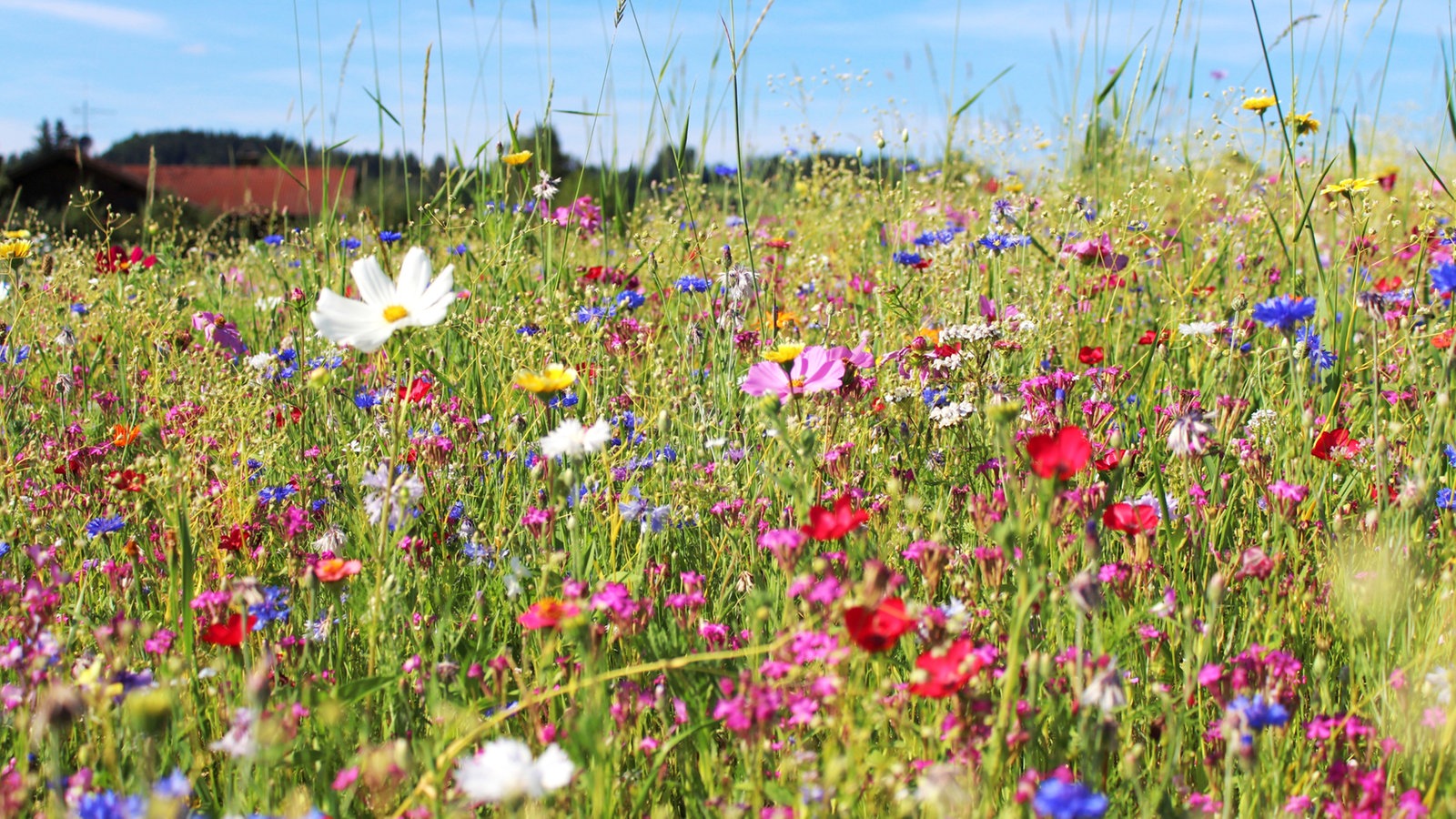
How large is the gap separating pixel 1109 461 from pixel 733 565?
2.09 feet

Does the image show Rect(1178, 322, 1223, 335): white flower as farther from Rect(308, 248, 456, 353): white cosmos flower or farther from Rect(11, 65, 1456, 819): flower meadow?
Rect(308, 248, 456, 353): white cosmos flower

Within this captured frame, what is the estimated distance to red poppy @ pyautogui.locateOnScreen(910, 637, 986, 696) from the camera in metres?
0.98

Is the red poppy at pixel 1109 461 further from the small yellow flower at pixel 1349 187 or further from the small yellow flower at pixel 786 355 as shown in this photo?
the small yellow flower at pixel 1349 187

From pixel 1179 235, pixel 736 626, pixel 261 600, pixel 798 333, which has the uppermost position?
pixel 1179 235

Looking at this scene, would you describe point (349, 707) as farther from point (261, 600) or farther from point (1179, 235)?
point (1179, 235)

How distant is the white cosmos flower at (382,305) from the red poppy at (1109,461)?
1035 mm

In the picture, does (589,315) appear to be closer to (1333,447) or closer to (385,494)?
(385,494)

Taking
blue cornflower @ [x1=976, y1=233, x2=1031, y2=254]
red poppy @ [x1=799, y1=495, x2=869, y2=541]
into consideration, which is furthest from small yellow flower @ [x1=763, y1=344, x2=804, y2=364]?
blue cornflower @ [x1=976, y1=233, x2=1031, y2=254]

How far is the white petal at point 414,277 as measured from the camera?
1.42m

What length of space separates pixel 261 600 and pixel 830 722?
74 cm

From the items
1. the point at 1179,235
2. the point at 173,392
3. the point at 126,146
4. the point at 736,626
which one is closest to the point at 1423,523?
the point at 736,626

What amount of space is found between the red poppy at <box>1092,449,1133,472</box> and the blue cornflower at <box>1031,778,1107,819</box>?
814 mm

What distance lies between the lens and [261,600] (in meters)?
1.25

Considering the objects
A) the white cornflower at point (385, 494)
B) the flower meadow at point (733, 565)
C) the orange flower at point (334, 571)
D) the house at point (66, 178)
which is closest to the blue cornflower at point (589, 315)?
the flower meadow at point (733, 565)
